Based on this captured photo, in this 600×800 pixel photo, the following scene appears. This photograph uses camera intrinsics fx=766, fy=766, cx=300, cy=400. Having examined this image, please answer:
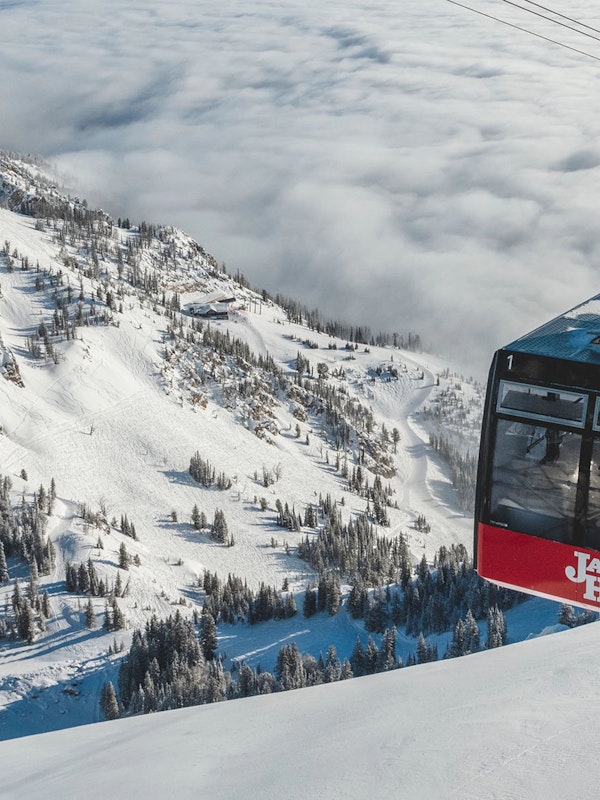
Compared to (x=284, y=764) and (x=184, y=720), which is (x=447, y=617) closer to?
(x=184, y=720)

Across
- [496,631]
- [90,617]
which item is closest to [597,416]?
[496,631]

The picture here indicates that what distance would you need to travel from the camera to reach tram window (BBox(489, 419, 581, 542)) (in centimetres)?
2153

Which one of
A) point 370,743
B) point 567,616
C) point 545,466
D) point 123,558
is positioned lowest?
point 123,558

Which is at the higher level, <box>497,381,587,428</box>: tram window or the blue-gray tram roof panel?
the blue-gray tram roof panel

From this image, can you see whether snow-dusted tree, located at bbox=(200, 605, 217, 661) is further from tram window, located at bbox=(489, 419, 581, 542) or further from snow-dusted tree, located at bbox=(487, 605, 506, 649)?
tram window, located at bbox=(489, 419, 581, 542)

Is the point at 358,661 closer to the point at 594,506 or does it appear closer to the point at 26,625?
the point at 26,625

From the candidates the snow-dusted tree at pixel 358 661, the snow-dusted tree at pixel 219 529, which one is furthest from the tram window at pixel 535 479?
the snow-dusted tree at pixel 219 529

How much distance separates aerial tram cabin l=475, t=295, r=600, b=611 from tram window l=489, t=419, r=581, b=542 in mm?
28

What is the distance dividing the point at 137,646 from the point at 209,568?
3940cm

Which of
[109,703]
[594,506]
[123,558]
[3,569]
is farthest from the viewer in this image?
[123,558]

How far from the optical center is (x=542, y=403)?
21.6 metres

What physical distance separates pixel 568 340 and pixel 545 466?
3.76 meters

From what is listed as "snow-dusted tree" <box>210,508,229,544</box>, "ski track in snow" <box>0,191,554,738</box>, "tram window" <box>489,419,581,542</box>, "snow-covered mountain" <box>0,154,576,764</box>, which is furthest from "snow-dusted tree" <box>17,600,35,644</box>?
"tram window" <box>489,419,581,542</box>

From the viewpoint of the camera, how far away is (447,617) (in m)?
106
